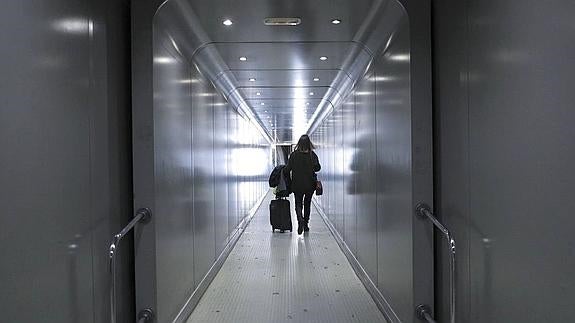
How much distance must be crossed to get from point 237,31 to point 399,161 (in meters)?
2.01

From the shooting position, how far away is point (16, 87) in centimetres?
189

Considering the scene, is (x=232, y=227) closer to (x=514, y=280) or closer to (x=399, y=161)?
(x=399, y=161)

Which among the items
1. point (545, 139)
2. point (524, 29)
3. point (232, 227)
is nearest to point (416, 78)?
point (524, 29)

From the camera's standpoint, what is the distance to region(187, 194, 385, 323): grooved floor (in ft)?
14.7

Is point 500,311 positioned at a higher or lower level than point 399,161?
lower

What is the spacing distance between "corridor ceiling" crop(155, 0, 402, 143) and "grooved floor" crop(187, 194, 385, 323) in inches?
90.8

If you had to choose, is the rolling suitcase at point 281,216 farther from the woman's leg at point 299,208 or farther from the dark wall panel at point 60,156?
the dark wall panel at point 60,156

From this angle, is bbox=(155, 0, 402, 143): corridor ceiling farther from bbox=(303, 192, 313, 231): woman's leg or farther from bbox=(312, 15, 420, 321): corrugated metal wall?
bbox=(303, 192, 313, 231): woman's leg

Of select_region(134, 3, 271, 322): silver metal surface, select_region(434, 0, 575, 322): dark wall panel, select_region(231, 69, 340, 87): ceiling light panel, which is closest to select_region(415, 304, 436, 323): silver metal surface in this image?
select_region(434, 0, 575, 322): dark wall panel

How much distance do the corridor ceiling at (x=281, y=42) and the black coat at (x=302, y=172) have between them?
1243mm

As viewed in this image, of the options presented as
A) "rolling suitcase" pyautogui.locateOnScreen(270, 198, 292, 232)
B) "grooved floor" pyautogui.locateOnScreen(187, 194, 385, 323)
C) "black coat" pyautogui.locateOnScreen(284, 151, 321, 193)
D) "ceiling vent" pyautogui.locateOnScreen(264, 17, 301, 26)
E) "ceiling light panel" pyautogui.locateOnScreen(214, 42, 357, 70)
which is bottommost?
"grooved floor" pyautogui.locateOnScreen(187, 194, 385, 323)

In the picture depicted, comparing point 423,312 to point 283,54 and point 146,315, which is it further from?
point 283,54

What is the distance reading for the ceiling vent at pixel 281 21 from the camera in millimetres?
4520

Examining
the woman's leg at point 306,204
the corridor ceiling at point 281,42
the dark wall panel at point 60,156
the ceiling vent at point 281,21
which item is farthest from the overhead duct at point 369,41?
the woman's leg at point 306,204
